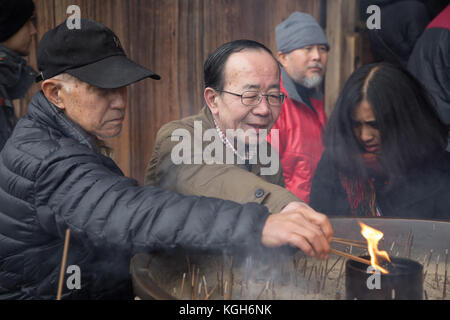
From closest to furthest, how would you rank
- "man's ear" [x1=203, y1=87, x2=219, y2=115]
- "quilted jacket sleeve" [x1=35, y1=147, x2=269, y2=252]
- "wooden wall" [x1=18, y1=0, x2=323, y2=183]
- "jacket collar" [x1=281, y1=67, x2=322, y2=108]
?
"quilted jacket sleeve" [x1=35, y1=147, x2=269, y2=252] < "man's ear" [x1=203, y1=87, x2=219, y2=115] < "wooden wall" [x1=18, y1=0, x2=323, y2=183] < "jacket collar" [x1=281, y1=67, x2=322, y2=108]

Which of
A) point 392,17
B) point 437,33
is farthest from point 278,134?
point 392,17

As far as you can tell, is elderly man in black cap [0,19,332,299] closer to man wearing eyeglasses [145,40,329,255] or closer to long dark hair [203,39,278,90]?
man wearing eyeglasses [145,40,329,255]

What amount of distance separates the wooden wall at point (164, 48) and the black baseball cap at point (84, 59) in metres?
1.69

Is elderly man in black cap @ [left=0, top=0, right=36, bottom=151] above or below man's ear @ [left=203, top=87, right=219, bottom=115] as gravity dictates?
above

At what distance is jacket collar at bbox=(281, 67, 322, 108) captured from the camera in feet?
11.0

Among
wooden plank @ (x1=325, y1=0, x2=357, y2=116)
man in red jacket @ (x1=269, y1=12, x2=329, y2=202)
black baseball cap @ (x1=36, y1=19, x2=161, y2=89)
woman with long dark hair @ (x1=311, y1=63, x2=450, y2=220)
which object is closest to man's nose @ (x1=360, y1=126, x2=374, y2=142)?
woman with long dark hair @ (x1=311, y1=63, x2=450, y2=220)

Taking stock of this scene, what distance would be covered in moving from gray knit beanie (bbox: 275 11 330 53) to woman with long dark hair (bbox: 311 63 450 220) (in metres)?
0.97

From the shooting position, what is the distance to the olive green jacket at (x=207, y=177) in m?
1.56

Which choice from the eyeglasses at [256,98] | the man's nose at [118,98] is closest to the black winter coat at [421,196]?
the eyeglasses at [256,98]

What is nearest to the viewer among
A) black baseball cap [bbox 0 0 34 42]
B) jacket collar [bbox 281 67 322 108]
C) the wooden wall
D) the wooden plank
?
black baseball cap [bbox 0 0 34 42]

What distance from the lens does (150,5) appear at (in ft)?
10.6

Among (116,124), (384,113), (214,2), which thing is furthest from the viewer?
(214,2)

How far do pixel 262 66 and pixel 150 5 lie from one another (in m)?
1.75
